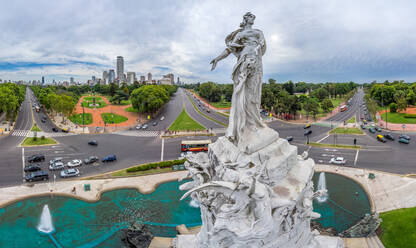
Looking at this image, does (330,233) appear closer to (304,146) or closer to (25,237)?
(25,237)

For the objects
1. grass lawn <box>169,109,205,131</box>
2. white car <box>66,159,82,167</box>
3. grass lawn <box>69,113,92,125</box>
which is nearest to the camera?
white car <box>66,159,82,167</box>

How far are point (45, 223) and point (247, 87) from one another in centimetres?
1862

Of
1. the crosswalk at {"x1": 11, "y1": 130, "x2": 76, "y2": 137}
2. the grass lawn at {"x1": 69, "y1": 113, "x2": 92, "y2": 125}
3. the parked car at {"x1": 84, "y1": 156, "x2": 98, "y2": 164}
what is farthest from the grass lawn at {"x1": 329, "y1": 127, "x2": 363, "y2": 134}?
the grass lawn at {"x1": 69, "y1": 113, "x2": 92, "y2": 125}

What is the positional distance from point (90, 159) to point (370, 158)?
3780 centimetres

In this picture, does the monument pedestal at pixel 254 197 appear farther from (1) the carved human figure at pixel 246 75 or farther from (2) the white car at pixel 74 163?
(2) the white car at pixel 74 163

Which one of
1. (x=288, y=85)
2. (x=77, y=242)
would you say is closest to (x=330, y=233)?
(x=77, y=242)

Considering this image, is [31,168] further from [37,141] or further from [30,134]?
[30,134]

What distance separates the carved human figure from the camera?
13680mm

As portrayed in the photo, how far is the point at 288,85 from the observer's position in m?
101

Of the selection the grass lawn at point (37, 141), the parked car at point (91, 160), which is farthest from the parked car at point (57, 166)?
the grass lawn at point (37, 141)

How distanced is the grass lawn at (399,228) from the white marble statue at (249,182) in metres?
4.80

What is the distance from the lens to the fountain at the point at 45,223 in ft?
62.3

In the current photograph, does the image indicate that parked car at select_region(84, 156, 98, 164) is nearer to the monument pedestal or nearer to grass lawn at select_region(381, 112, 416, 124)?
the monument pedestal

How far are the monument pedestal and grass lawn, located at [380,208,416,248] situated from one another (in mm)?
4723
